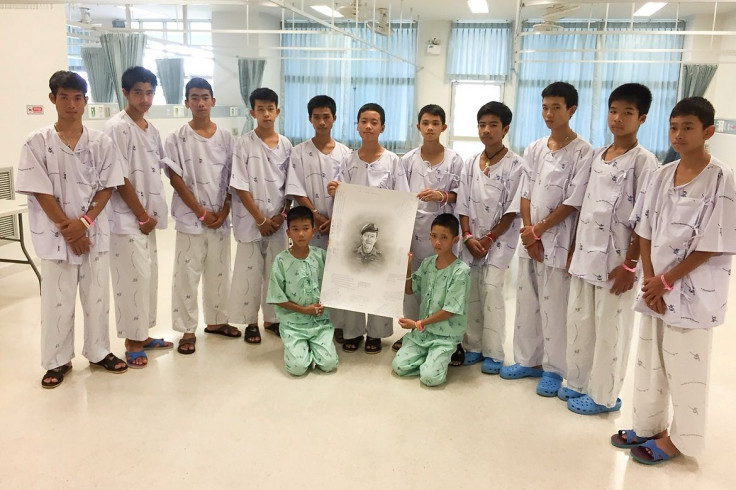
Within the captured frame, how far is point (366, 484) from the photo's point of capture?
7.68 ft

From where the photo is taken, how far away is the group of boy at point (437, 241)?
2.42m

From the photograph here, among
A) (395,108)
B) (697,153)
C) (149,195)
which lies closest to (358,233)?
(149,195)

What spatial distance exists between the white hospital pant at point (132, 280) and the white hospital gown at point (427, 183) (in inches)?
61.1

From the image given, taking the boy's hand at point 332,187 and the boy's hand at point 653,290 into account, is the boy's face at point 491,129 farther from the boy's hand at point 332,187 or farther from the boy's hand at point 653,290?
the boy's hand at point 653,290

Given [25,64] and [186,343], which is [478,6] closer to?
[25,64]

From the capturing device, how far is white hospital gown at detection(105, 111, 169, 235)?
129 inches

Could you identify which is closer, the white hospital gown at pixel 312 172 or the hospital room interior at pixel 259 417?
the hospital room interior at pixel 259 417

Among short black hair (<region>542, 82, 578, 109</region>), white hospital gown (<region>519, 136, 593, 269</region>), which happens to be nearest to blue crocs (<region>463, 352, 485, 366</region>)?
white hospital gown (<region>519, 136, 593, 269</region>)

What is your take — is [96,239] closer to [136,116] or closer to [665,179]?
[136,116]

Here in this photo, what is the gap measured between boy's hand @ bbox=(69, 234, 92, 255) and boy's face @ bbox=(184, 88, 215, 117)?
3.22 feet

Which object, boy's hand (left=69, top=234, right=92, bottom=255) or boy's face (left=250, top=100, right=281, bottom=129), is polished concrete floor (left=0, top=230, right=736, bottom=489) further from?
boy's face (left=250, top=100, right=281, bottom=129)

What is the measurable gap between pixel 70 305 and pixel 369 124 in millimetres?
1856

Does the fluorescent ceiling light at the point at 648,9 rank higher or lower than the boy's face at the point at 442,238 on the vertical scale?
higher

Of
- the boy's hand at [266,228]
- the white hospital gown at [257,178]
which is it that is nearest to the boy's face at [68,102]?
the white hospital gown at [257,178]
